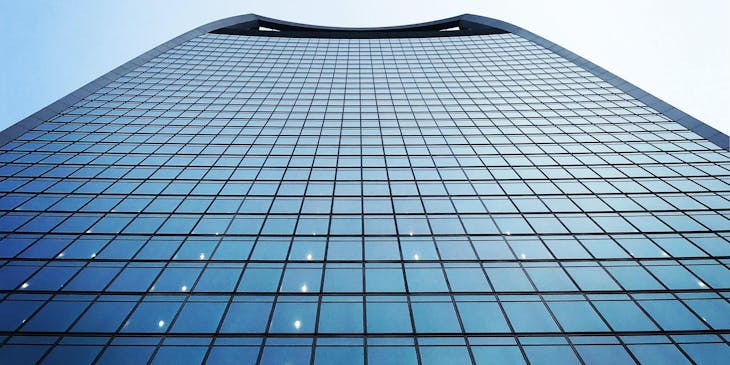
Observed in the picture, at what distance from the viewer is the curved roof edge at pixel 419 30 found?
28016mm

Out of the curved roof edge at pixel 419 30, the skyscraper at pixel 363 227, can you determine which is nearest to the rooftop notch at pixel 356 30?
the curved roof edge at pixel 419 30

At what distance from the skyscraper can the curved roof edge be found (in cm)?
43

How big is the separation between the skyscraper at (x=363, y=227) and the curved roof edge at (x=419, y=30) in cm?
43

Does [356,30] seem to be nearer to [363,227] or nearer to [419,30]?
[419,30]

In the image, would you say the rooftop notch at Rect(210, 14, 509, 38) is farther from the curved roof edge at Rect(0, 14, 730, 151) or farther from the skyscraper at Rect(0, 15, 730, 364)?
the skyscraper at Rect(0, 15, 730, 364)

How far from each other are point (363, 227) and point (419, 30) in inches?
2438

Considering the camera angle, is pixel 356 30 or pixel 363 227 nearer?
pixel 363 227

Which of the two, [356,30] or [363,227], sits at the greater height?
[356,30]

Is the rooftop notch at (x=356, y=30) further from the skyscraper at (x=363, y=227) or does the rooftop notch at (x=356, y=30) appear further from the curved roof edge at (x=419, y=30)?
the skyscraper at (x=363, y=227)

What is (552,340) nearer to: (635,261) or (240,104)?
(635,261)

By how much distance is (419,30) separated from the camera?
72125 mm

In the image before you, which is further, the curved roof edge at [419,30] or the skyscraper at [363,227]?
the curved roof edge at [419,30]

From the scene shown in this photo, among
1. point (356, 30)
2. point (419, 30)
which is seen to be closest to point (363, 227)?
point (356, 30)

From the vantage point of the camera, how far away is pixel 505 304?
14539mm
